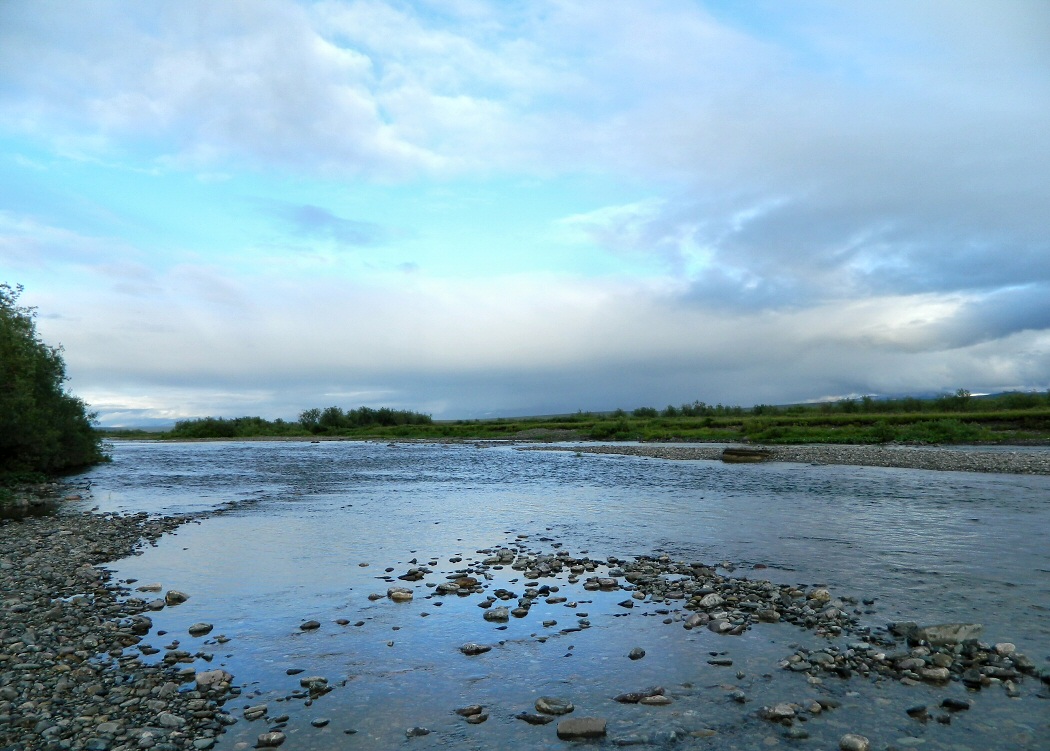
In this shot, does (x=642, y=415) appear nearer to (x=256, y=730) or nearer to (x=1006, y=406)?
(x=1006, y=406)

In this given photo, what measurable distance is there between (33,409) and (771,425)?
6756 cm

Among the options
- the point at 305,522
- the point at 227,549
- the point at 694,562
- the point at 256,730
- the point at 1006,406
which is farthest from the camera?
the point at 1006,406

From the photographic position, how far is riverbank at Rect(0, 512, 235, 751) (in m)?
6.08

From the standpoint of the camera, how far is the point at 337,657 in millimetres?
8328

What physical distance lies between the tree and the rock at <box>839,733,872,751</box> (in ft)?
109

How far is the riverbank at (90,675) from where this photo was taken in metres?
6.08

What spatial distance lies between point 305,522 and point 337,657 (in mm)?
12254

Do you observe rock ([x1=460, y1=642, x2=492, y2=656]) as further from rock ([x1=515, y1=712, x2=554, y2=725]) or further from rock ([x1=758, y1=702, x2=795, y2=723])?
rock ([x1=758, y1=702, x2=795, y2=723])

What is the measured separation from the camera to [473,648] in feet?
28.1

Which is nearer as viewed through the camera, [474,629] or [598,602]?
[474,629]

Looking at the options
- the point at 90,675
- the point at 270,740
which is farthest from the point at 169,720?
the point at 90,675

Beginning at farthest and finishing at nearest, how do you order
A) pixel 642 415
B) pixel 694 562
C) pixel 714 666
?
pixel 642 415 < pixel 694 562 < pixel 714 666

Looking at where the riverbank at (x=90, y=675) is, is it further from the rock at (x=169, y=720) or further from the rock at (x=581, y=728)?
the rock at (x=581, y=728)

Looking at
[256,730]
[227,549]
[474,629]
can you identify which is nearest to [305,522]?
[227,549]
